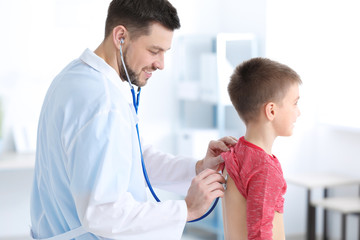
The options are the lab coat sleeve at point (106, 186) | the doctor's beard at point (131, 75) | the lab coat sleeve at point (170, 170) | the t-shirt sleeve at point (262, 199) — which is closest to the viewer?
the lab coat sleeve at point (106, 186)

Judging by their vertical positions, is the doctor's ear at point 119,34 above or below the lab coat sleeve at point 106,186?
above

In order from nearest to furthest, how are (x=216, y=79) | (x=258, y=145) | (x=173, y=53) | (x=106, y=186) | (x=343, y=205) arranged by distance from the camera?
1. (x=106, y=186)
2. (x=258, y=145)
3. (x=343, y=205)
4. (x=216, y=79)
5. (x=173, y=53)

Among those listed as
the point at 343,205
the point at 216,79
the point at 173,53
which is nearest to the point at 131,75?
the point at 343,205

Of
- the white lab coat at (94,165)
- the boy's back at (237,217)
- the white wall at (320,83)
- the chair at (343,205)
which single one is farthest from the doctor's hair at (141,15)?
the white wall at (320,83)

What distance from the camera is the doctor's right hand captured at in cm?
140

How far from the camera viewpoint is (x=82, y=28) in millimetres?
4102

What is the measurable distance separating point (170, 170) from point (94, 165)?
54 centimetres

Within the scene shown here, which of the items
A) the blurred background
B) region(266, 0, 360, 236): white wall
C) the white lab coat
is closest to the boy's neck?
the white lab coat

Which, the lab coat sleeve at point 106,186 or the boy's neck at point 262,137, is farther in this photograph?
the boy's neck at point 262,137

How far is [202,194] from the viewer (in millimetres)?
1403

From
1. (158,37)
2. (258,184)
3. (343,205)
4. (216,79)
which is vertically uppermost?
(158,37)

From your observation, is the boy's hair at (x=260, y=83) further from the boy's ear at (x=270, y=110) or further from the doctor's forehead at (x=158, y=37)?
the doctor's forehead at (x=158, y=37)

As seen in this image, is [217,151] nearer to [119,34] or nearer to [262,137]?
[262,137]

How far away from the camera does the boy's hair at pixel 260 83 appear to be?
151 centimetres
